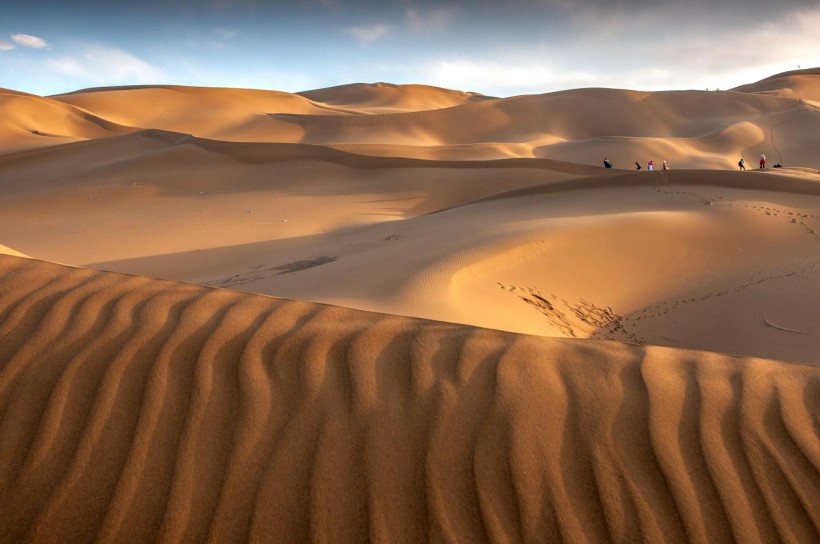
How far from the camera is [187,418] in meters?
2.00

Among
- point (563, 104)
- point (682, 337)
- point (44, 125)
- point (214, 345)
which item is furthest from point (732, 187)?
point (44, 125)

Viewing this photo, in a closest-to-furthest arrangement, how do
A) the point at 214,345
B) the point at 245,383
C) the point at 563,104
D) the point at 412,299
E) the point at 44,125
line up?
the point at 245,383
the point at 214,345
the point at 412,299
the point at 44,125
the point at 563,104

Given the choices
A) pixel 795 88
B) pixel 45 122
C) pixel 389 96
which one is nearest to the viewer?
pixel 45 122

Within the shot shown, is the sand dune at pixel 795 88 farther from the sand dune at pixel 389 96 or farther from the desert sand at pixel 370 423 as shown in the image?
the desert sand at pixel 370 423

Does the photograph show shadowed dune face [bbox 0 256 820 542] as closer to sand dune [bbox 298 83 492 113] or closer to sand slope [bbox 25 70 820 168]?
sand slope [bbox 25 70 820 168]

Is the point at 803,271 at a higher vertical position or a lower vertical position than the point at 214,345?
lower

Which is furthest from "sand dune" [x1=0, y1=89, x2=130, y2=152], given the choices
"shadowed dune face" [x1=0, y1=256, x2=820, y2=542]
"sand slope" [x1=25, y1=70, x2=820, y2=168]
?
"shadowed dune face" [x1=0, y1=256, x2=820, y2=542]

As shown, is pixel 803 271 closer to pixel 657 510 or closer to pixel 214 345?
pixel 657 510

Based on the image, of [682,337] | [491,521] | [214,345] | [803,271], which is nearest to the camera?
[491,521]

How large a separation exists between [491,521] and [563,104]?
4182 cm

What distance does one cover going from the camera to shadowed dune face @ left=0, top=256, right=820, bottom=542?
172cm

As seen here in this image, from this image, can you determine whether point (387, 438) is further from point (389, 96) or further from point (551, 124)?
point (389, 96)

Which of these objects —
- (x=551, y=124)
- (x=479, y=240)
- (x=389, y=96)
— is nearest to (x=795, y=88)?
(x=551, y=124)

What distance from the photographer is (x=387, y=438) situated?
1931mm
